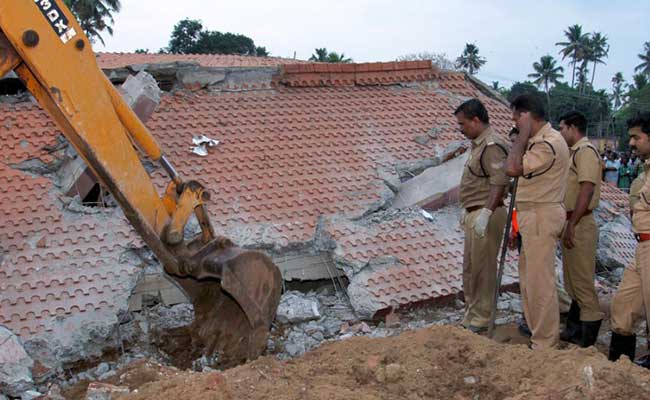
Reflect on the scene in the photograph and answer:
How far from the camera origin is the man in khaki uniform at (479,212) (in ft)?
17.6

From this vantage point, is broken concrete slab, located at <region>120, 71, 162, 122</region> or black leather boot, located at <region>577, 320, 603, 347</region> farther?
broken concrete slab, located at <region>120, 71, 162, 122</region>

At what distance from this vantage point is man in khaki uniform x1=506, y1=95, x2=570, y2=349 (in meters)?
4.74

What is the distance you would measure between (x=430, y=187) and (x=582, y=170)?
6.47ft

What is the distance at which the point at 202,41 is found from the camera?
1662 inches

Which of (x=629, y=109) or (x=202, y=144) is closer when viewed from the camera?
(x=202, y=144)

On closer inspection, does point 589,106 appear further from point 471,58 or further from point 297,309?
point 297,309

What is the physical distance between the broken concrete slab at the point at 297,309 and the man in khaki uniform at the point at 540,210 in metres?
1.92

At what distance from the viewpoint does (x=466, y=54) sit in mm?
56062

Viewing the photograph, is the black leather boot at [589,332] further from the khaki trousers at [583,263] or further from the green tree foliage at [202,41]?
the green tree foliage at [202,41]

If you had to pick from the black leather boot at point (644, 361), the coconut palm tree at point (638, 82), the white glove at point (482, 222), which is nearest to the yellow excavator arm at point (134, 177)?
the white glove at point (482, 222)

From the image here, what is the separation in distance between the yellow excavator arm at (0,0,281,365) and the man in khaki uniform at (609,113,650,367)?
2.50m

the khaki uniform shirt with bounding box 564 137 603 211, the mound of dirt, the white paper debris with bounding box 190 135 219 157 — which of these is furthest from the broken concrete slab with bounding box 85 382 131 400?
the khaki uniform shirt with bounding box 564 137 603 211

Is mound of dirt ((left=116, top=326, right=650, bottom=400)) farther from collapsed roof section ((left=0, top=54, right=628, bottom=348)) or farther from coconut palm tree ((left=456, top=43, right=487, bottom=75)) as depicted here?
coconut palm tree ((left=456, top=43, right=487, bottom=75))

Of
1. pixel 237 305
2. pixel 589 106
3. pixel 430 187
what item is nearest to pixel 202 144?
pixel 430 187
